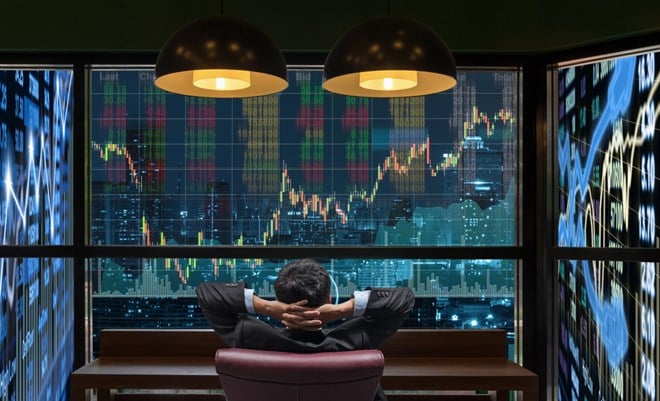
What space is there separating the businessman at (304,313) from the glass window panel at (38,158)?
6.71 feet

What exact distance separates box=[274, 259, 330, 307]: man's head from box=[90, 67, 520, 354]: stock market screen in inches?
66.1

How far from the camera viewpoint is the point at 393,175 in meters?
4.10

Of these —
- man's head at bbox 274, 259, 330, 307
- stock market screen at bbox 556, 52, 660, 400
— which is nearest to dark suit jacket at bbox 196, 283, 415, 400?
man's head at bbox 274, 259, 330, 307

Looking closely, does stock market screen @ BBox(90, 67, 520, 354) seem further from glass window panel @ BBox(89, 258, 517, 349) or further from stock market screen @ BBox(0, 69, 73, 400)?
stock market screen @ BBox(0, 69, 73, 400)

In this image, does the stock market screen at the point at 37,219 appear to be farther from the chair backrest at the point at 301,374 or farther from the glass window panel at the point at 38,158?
the chair backrest at the point at 301,374

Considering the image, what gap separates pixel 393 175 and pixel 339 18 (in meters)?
1.03

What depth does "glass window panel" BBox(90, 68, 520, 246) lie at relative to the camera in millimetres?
4078

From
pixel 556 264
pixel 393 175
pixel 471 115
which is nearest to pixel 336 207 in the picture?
pixel 393 175

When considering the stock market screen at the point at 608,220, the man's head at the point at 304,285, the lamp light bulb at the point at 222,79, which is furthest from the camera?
the stock market screen at the point at 608,220

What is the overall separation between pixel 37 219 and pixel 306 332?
2.54 meters

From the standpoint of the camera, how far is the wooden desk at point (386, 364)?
3336 millimetres

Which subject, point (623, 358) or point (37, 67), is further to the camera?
point (37, 67)

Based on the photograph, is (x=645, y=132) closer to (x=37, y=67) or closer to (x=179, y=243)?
(x=179, y=243)

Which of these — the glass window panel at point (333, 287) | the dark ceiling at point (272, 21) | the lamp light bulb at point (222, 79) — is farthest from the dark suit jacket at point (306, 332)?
the dark ceiling at point (272, 21)
